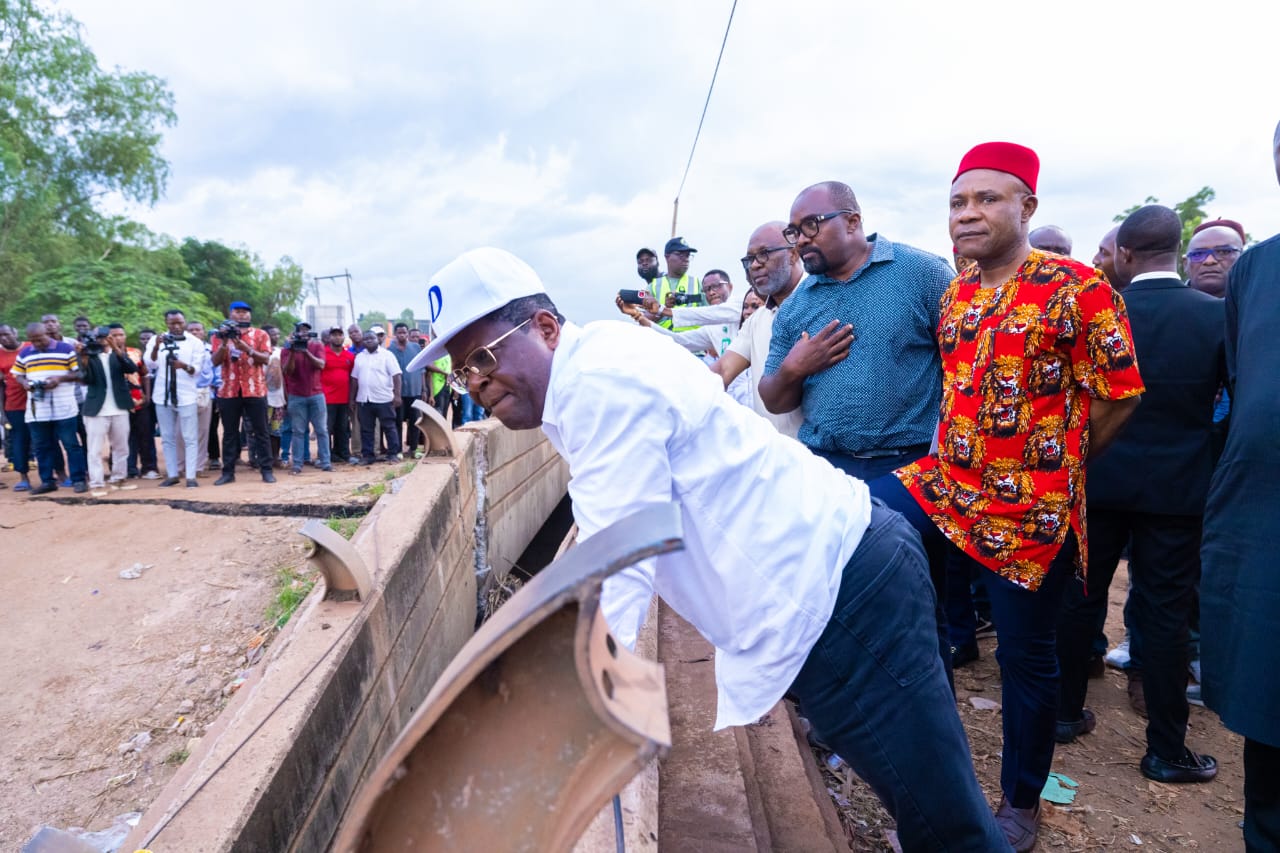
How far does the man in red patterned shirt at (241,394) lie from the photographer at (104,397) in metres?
1.03

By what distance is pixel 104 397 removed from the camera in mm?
8070

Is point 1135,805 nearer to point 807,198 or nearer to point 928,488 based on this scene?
point 928,488

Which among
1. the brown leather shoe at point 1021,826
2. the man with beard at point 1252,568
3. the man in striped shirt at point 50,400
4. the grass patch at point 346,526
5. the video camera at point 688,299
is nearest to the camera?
the man with beard at point 1252,568

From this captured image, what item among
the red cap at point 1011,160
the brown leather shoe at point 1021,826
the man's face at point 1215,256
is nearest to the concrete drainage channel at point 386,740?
the brown leather shoe at point 1021,826

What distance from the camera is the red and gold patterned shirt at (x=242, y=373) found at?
26.5ft

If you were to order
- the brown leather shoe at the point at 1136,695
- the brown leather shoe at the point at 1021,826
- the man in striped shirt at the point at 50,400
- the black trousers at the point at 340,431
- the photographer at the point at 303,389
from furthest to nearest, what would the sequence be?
the black trousers at the point at 340,431, the photographer at the point at 303,389, the man in striped shirt at the point at 50,400, the brown leather shoe at the point at 1136,695, the brown leather shoe at the point at 1021,826

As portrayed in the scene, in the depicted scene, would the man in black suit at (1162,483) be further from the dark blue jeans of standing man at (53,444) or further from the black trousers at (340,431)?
the black trousers at (340,431)

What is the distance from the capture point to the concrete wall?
183 cm

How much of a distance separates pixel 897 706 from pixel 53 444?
9.55 m

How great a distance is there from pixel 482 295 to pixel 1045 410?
1693mm

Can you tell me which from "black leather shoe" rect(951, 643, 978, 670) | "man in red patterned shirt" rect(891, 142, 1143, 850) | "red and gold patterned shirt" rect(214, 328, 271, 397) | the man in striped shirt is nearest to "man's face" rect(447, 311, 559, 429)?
"man in red patterned shirt" rect(891, 142, 1143, 850)

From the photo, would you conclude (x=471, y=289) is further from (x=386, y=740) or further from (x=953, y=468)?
(x=386, y=740)

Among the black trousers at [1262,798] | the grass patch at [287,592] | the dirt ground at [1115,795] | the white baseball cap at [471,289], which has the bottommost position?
the dirt ground at [1115,795]

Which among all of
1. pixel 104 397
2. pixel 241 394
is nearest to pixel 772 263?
pixel 241 394
